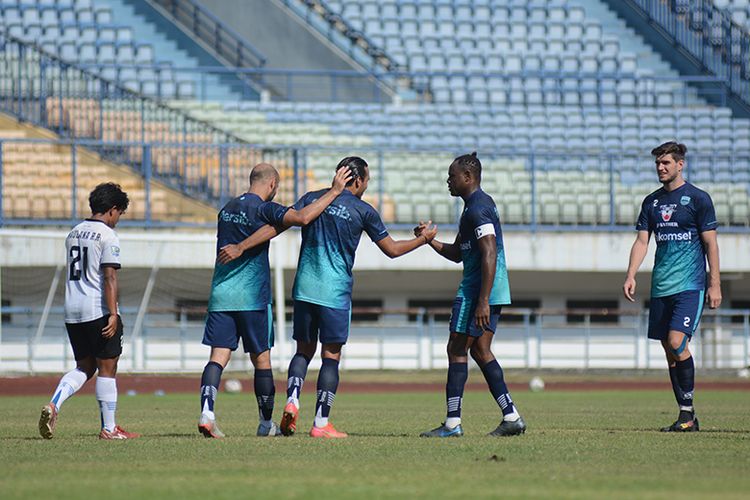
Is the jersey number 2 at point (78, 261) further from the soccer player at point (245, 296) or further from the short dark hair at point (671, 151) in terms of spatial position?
the short dark hair at point (671, 151)

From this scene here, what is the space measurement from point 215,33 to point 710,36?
12.2m

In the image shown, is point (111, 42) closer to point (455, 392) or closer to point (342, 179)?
point (342, 179)

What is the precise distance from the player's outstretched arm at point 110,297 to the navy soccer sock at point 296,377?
1264mm

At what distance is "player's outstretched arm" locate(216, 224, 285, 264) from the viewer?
935 cm

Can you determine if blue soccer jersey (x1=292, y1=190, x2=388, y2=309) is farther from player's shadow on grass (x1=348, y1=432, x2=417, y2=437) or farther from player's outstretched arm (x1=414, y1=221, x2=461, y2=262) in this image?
player's shadow on grass (x1=348, y1=432, x2=417, y2=437)

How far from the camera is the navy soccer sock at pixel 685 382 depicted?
1021 centimetres

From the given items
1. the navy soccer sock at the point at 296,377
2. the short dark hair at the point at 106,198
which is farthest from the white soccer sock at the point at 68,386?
the navy soccer sock at the point at 296,377

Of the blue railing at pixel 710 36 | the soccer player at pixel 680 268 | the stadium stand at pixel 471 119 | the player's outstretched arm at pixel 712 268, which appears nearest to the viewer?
the player's outstretched arm at pixel 712 268

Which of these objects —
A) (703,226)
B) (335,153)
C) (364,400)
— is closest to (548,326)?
(335,153)

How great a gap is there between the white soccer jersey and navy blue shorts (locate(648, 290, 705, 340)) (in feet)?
13.3

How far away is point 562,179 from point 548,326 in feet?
9.82

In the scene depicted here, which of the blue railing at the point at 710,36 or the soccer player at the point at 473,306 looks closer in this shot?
the soccer player at the point at 473,306

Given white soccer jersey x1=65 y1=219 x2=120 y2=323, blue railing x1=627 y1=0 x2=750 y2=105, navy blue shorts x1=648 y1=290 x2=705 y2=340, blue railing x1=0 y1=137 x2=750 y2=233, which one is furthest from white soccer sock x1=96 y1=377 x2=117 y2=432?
blue railing x1=627 y1=0 x2=750 y2=105

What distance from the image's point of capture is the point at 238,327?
9.62 meters
